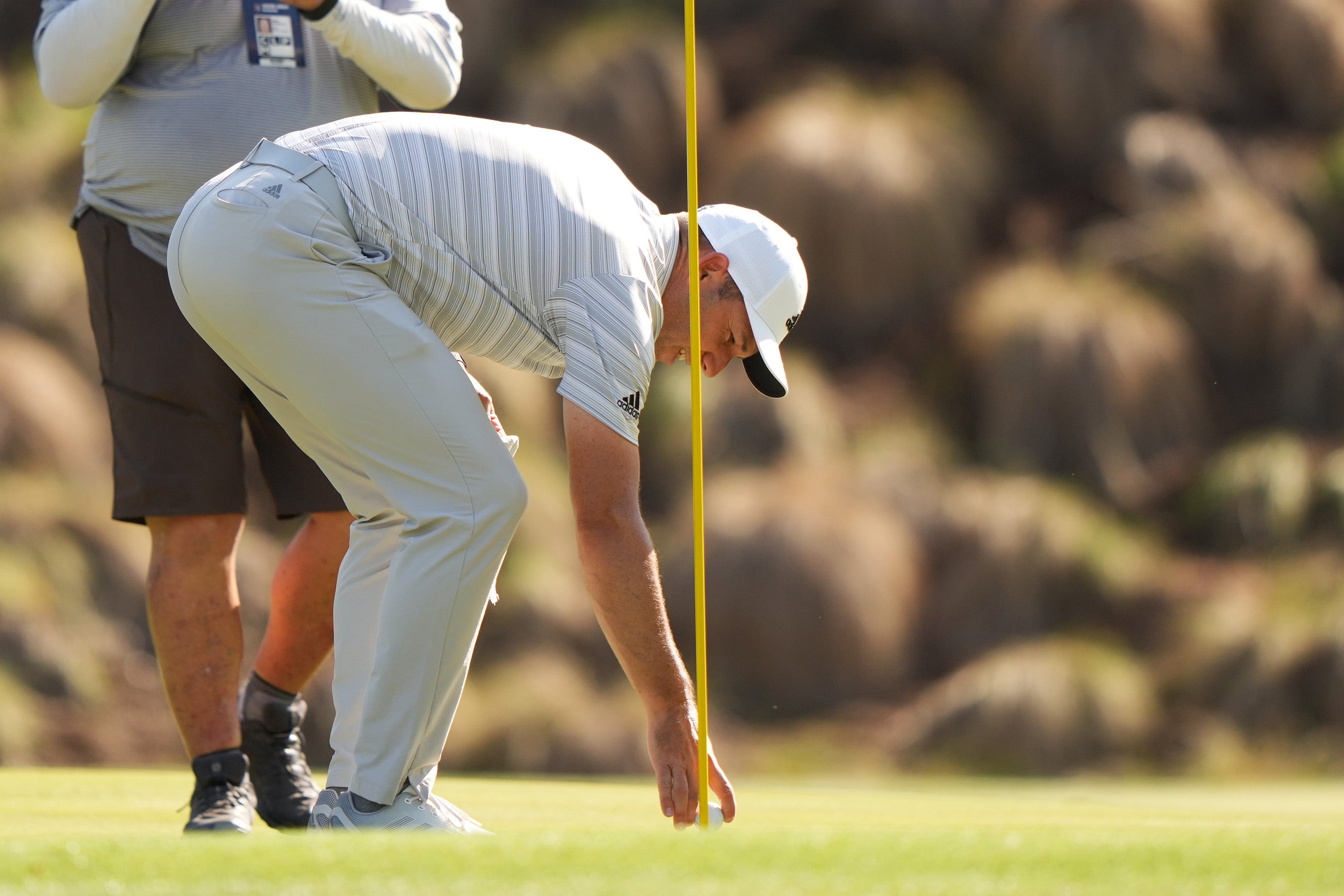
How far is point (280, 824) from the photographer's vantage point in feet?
8.01

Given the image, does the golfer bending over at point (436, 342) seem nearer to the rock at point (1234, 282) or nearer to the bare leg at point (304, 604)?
the bare leg at point (304, 604)

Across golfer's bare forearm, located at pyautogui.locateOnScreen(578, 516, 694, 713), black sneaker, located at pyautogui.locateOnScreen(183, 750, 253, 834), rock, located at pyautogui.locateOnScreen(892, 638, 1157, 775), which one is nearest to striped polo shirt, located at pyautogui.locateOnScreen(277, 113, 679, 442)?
golfer's bare forearm, located at pyautogui.locateOnScreen(578, 516, 694, 713)

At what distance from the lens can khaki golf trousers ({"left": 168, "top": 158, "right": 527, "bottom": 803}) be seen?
1861 millimetres

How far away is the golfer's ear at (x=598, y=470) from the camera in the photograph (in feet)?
5.98

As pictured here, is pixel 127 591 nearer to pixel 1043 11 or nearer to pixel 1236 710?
A: pixel 1236 710

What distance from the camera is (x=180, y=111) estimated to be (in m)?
2.36

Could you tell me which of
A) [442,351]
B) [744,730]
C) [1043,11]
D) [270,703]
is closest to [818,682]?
[744,730]

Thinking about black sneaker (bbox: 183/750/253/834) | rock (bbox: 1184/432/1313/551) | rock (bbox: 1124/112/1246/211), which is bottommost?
rock (bbox: 1184/432/1313/551)

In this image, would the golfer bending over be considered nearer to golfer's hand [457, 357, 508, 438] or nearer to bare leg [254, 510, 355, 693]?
golfer's hand [457, 357, 508, 438]

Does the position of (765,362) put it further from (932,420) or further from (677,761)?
(932,420)

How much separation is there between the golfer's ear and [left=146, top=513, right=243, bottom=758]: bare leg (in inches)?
28.3

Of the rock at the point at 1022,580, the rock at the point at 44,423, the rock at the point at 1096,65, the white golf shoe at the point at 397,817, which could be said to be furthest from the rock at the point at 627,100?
the white golf shoe at the point at 397,817

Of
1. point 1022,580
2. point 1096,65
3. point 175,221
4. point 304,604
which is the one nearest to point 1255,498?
point 1022,580

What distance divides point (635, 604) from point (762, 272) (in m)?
0.49
